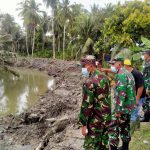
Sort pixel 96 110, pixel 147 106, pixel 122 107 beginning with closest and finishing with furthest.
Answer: pixel 96 110 → pixel 122 107 → pixel 147 106

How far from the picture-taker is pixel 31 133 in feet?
32.7

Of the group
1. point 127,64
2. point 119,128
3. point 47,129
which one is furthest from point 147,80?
point 47,129

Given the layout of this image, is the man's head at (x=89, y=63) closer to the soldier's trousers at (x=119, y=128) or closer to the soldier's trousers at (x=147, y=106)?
the soldier's trousers at (x=119, y=128)

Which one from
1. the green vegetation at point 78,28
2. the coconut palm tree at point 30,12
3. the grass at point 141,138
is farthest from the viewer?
the coconut palm tree at point 30,12

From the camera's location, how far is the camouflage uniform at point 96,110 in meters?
4.53

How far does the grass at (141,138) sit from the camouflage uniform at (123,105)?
4.17ft

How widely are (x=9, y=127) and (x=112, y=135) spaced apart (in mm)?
6247

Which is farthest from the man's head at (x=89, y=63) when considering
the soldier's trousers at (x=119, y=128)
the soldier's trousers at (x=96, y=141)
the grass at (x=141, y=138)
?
the grass at (x=141, y=138)

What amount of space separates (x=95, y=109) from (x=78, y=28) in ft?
111

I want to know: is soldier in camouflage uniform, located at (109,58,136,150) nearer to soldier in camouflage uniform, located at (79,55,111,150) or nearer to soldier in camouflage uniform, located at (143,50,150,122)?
soldier in camouflage uniform, located at (79,55,111,150)

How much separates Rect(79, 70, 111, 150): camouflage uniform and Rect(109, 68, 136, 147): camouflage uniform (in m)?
0.69

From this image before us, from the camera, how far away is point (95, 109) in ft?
15.3

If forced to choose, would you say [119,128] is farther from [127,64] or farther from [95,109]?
[127,64]

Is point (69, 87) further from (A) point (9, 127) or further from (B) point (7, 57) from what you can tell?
(A) point (9, 127)
